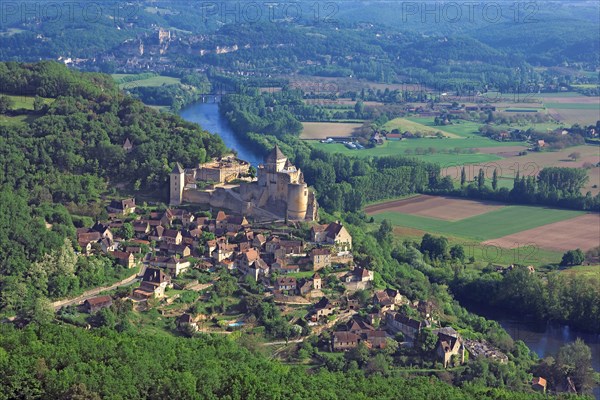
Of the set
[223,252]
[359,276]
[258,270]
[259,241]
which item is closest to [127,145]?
[259,241]

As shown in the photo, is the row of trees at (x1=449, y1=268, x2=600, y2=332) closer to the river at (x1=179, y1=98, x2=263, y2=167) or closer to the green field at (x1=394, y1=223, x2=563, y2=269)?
the green field at (x1=394, y1=223, x2=563, y2=269)

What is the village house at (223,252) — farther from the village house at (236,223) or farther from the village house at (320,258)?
the village house at (320,258)

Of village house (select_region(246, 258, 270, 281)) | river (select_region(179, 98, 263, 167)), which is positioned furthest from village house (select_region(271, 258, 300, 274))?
river (select_region(179, 98, 263, 167))

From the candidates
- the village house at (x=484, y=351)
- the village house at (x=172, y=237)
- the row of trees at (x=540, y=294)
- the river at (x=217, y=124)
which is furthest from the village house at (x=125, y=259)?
the river at (x=217, y=124)

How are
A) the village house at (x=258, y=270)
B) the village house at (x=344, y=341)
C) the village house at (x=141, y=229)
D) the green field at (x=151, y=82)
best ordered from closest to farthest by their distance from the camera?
the village house at (x=344, y=341), the village house at (x=258, y=270), the village house at (x=141, y=229), the green field at (x=151, y=82)

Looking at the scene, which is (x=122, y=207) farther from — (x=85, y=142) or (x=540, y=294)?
(x=540, y=294)

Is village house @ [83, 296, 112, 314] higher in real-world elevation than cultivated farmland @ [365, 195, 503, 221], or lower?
higher
